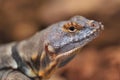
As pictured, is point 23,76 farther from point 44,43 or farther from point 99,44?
point 99,44

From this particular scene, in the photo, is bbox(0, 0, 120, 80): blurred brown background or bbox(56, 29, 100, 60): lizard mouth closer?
bbox(56, 29, 100, 60): lizard mouth

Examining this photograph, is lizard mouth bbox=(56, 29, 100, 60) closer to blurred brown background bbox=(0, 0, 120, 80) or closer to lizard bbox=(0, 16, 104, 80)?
lizard bbox=(0, 16, 104, 80)


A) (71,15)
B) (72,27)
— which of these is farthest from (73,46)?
(71,15)

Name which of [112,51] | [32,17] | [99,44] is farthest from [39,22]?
[112,51]

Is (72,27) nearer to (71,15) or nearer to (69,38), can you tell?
(69,38)

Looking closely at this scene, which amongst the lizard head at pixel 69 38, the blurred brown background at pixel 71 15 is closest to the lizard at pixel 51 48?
the lizard head at pixel 69 38

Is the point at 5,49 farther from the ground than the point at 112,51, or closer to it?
farther from the ground

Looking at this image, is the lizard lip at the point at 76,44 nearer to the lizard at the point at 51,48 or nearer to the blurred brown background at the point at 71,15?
the lizard at the point at 51,48

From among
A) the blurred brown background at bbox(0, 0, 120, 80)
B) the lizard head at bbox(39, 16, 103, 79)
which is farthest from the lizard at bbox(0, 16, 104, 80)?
the blurred brown background at bbox(0, 0, 120, 80)
